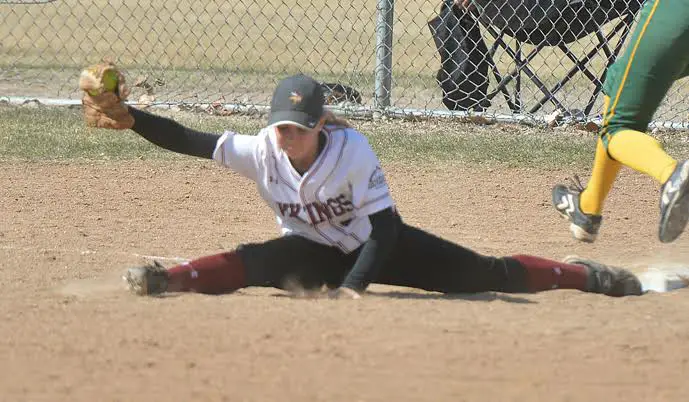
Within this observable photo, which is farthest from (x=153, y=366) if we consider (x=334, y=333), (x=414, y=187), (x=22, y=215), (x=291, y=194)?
(x=414, y=187)

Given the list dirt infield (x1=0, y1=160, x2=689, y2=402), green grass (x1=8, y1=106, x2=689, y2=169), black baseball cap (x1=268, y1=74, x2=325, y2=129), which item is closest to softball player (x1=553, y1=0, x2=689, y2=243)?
dirt infield (x1=0, y1=160, x2=689, y2=402)

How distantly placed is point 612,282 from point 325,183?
1.27 meters

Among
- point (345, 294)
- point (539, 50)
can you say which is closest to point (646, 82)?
point (345, 294)

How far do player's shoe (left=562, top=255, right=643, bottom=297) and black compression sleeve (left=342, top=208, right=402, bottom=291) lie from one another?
946 millimetres

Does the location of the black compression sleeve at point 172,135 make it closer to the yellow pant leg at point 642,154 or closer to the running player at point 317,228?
the running player at point 317,228

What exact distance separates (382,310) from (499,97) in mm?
6408

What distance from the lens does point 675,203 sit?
4020mm

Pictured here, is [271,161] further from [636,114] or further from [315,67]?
[315,67]

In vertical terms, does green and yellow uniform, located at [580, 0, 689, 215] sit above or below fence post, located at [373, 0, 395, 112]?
above

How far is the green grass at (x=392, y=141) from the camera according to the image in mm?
7418

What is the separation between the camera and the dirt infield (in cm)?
298

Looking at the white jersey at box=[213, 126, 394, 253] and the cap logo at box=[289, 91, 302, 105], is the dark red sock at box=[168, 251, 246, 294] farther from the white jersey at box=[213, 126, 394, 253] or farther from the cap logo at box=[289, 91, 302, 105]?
the cap logo at box=[289, 91, 302, 105]

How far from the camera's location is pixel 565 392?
2.98m

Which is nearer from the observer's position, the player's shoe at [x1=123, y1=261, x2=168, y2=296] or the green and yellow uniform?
the player's shoe at [x1=123, y1=261, x2=168, y2=296]
